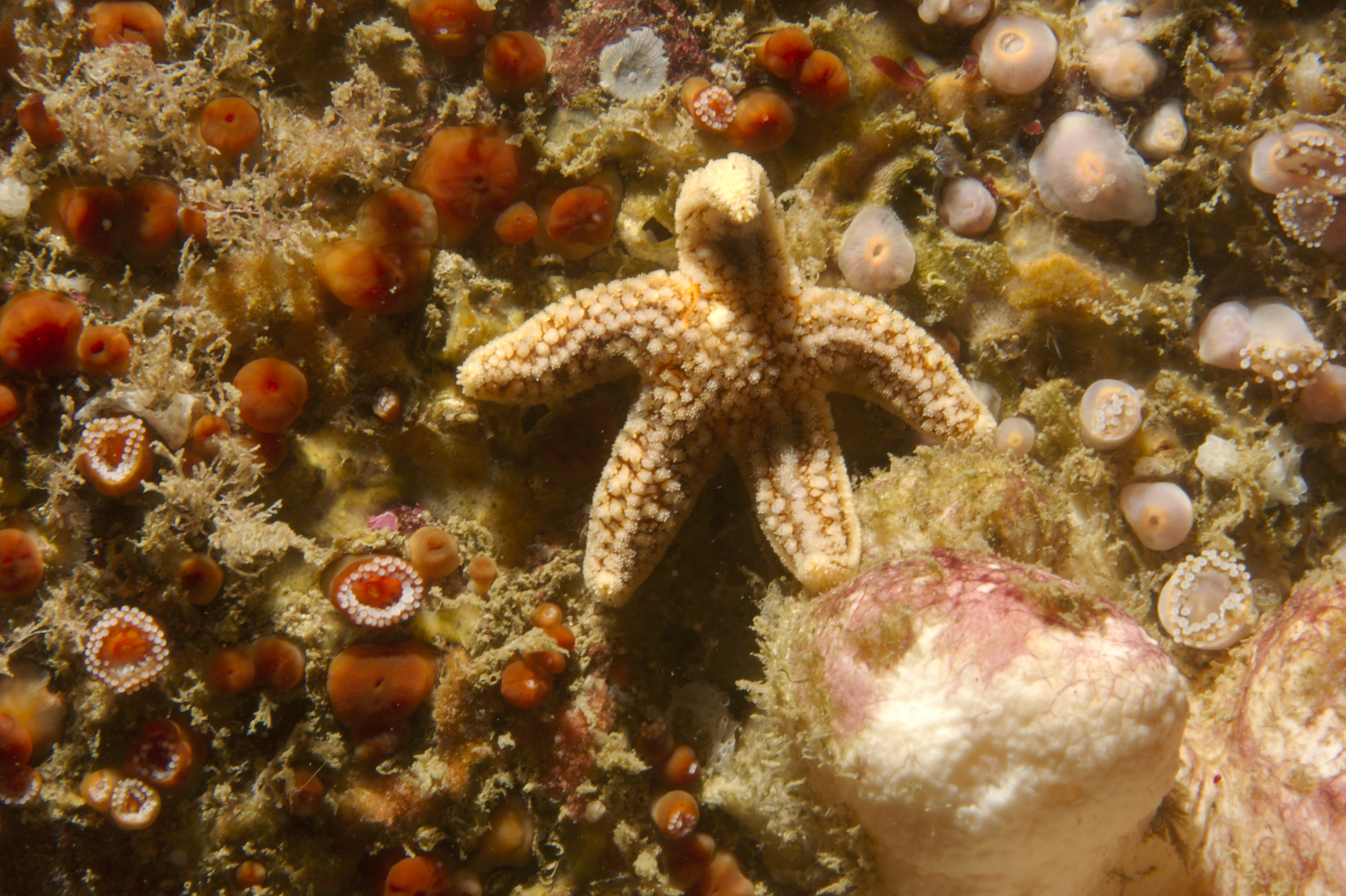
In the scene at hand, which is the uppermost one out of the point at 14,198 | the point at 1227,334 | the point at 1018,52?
the point at 14,198

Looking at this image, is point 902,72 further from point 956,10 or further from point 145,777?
point 145,777

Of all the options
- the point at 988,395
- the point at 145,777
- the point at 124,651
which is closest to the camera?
the point at 124,651

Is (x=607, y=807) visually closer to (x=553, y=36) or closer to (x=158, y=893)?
(x=158, y=893)

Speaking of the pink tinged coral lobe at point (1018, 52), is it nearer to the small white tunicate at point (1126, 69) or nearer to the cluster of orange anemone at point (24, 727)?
the small white tunicate at point (1126, 69)

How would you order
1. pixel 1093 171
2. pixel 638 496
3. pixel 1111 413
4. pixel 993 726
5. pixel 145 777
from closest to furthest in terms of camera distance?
pixel 993 726 → pixel 145 777 → pixel 638 496 → pixel 1093 171 → pixel 1111 413

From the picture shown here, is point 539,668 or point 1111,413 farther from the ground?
point 1111,413

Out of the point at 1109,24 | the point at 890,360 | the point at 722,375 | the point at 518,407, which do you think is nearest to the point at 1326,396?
the point at 1109,24

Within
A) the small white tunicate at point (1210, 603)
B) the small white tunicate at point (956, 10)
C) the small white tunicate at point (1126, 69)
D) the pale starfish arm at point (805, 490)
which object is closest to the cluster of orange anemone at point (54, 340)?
the pale starfish arm at point (805, 490)

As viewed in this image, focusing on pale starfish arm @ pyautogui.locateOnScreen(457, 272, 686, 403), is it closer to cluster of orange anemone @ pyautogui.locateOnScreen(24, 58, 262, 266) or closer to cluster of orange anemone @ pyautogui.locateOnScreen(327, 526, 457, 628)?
cluster of orange anemone @ pyautogui.locateOnScreen(327, 526, 457, 628)

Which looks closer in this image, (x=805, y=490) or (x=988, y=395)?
(x=805, y=490)
